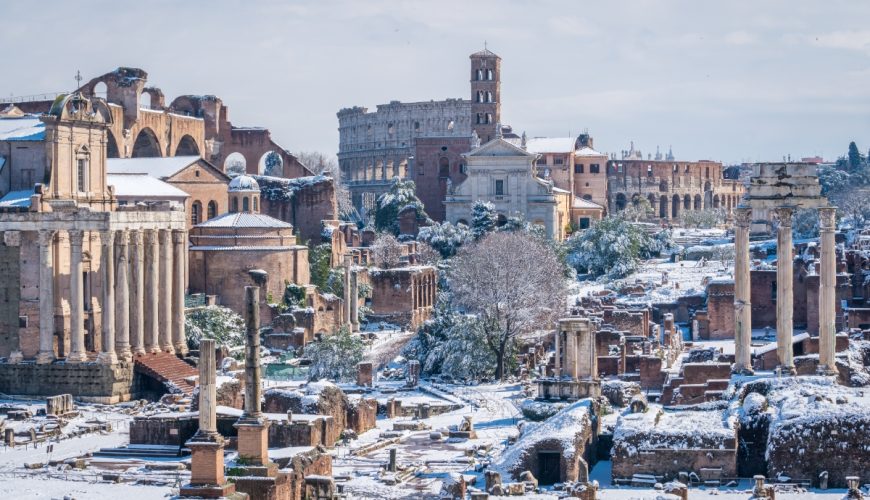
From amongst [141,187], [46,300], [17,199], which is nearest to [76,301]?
[46,300]

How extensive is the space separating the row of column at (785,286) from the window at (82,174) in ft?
78.0

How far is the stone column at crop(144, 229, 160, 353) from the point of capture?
196 ft

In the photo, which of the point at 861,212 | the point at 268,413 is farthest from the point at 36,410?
the point at 861,212

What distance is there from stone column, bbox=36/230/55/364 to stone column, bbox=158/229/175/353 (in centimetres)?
512

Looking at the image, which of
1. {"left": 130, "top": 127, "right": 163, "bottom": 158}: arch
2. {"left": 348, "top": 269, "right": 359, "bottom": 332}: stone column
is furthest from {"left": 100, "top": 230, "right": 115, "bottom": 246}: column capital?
{"left": 130, "top": 127, "right": 163, "bottom": 158}: arch

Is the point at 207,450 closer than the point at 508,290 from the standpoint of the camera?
Yes

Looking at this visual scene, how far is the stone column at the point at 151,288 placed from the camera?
59.7m

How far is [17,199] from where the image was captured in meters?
57.7

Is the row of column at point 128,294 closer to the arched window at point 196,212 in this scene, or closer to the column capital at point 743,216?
the arched window at point 196,212

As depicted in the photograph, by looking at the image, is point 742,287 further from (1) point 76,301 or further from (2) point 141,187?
(2) point 141,187

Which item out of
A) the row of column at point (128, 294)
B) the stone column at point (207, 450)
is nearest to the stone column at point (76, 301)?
the row of column at point (128, 294)

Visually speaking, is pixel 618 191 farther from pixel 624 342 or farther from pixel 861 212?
pixel 624 342

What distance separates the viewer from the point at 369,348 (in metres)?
69.2

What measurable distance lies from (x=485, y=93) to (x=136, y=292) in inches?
2204
